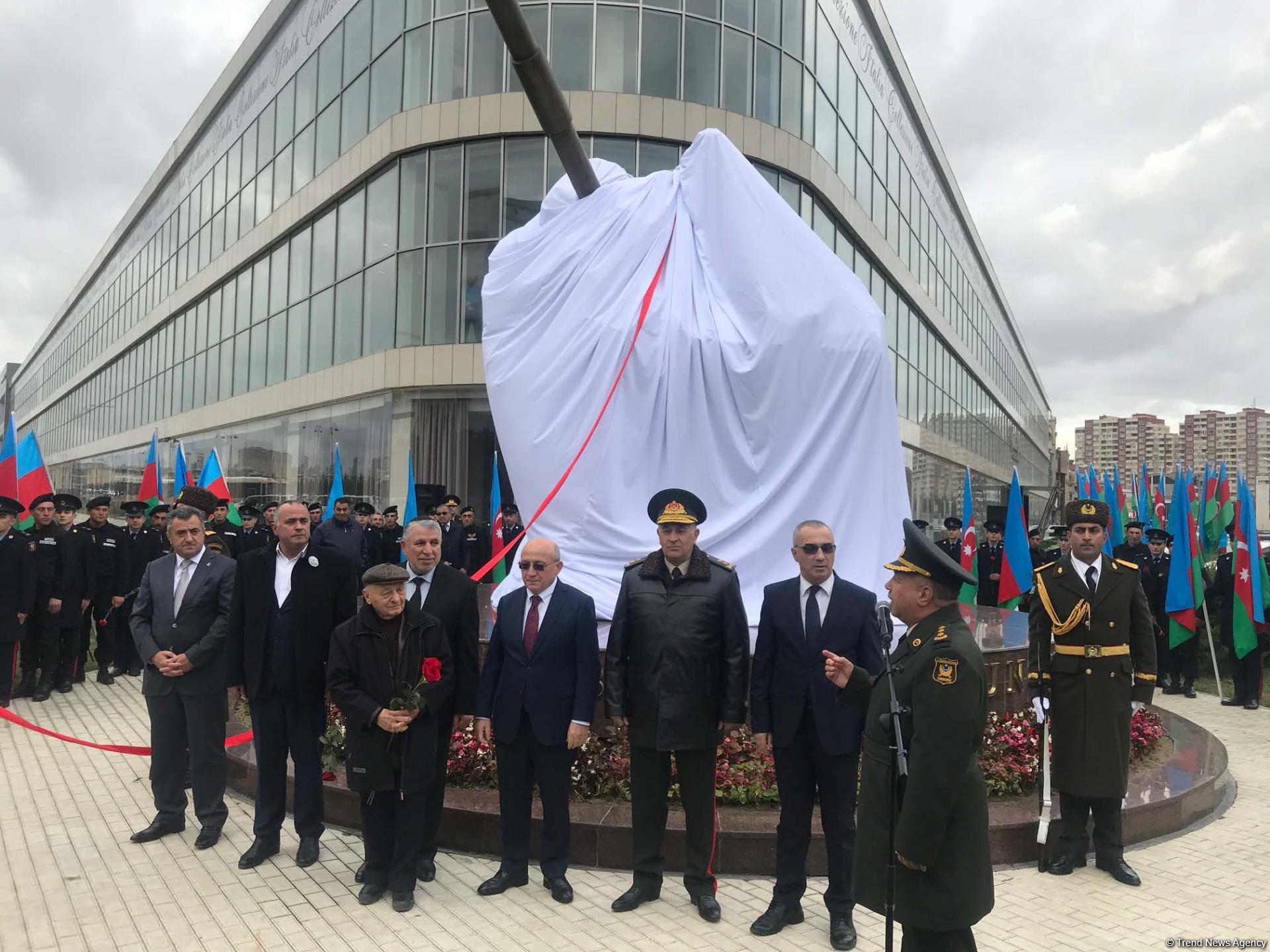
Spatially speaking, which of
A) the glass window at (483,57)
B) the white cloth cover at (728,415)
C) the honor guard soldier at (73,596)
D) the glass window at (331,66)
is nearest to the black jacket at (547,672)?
the white cloth cover at (728,415)

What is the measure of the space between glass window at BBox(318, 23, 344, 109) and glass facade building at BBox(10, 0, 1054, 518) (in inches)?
2.7

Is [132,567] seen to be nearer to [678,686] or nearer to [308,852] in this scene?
[308,852]

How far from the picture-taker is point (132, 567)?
9.98m

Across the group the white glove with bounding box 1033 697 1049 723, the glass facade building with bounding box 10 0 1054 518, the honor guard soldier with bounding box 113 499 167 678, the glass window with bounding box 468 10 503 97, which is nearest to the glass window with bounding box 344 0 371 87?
the glass facade building with bounding box 10 0 1054 518

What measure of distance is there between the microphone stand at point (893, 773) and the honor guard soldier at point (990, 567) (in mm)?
10461

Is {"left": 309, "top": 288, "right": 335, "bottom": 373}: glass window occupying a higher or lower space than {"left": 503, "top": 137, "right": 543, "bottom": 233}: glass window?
lower

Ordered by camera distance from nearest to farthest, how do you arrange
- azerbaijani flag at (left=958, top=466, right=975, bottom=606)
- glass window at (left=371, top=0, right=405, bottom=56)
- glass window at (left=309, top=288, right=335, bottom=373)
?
azerbaijani flag at (left=958, top=466, right=975, bottom=606) → glass window at (left=371, top=0, right=405, bottom=56) → glass window at (left=309, top=288, right=335, bottom=373)

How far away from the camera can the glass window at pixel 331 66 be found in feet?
65.2

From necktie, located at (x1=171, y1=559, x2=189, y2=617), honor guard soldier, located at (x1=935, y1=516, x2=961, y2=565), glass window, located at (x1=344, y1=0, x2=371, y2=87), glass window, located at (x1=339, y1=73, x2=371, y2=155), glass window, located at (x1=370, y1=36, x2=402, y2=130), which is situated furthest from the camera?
glass window, located at (x1=344, y1=0, x2=371, y2=87)

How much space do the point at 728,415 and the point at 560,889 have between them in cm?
301

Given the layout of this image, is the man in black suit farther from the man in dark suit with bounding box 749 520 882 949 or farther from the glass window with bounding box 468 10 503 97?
the glass window with bounding box 468 10 503 97

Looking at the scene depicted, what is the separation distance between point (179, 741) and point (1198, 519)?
13736mm

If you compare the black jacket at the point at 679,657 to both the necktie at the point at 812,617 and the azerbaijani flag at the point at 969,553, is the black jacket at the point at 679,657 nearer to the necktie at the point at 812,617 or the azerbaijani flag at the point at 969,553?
the necktie at the point at 812,617

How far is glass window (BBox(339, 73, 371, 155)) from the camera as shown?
1867 cm
